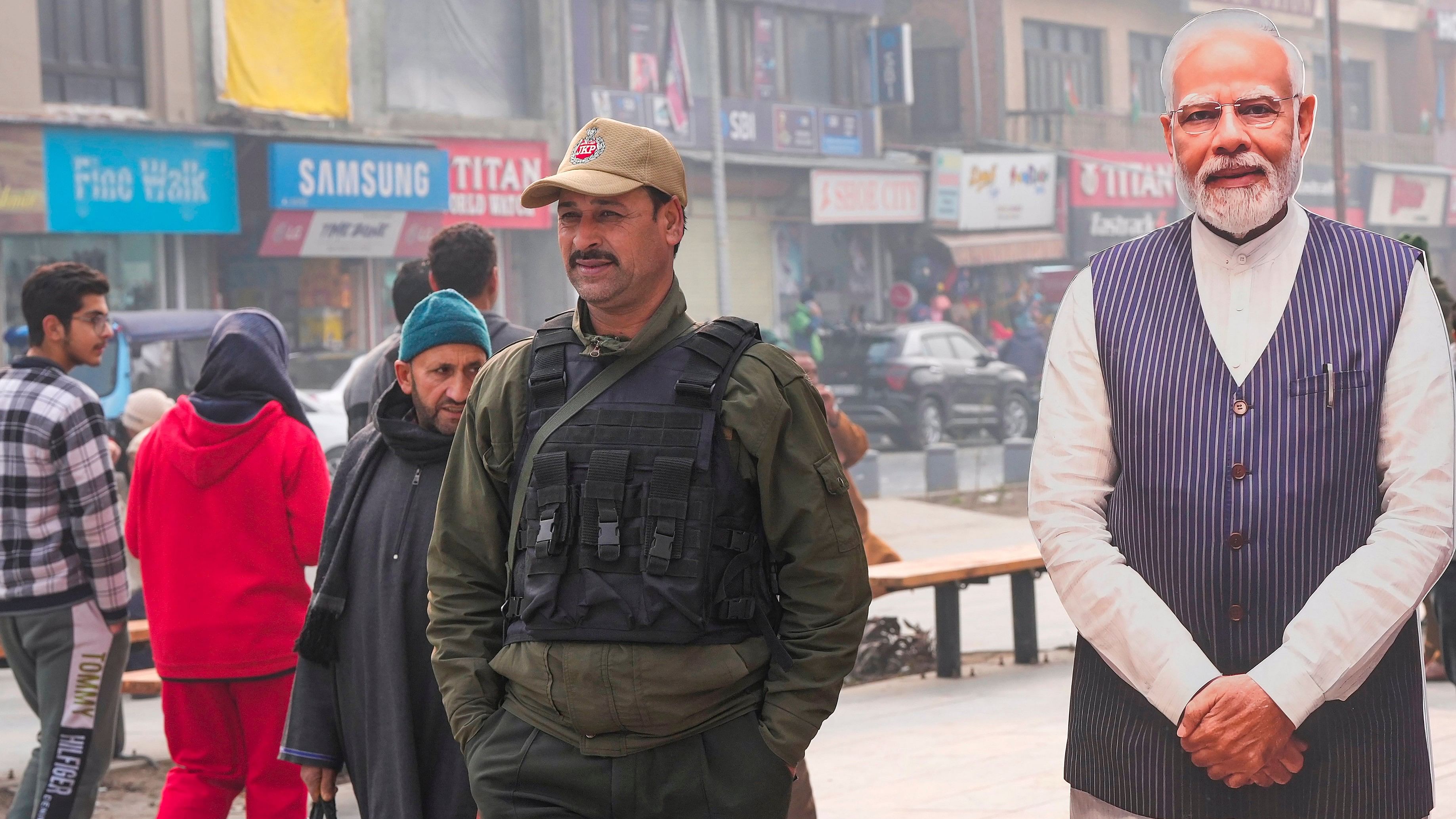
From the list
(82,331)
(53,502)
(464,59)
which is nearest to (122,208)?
(464,59)

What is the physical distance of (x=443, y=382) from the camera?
13.2 ft

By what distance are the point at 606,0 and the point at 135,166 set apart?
34.6 feet

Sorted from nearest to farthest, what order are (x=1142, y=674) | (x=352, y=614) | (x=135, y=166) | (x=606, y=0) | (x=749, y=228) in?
1. (x=1142, y=674)
2. (x=352, y=614)
3. (x=135, y=166)
4. (x=606, y=0)
5. (x=749, y=228)

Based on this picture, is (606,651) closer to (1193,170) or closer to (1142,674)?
(1142,674)

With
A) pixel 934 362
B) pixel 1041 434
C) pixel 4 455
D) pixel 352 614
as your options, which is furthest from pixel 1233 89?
pixel 934 362

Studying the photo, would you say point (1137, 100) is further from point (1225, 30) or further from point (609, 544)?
point (609, 544)

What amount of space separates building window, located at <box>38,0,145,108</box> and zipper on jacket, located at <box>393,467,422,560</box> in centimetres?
1820

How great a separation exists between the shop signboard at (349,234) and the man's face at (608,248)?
20067mm

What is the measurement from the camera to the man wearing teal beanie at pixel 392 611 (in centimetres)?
386

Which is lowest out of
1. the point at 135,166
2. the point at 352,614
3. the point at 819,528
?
the point at 352,614

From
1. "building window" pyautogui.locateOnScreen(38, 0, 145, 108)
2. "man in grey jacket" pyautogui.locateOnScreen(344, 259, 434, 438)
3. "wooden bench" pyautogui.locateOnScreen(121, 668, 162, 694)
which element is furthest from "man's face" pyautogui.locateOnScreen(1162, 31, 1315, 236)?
"building window" pyautogui.locateOnScreen(38, 0, 145, 108)

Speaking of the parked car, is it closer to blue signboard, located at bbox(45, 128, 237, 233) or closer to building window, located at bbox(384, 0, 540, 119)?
blue signboard, located at bbox(45, 128, 237, 233)

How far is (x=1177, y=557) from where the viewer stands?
2.79m

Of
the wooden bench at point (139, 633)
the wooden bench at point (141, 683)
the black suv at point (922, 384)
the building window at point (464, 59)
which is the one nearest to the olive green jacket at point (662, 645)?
the wooden bench at point (141, 683)
